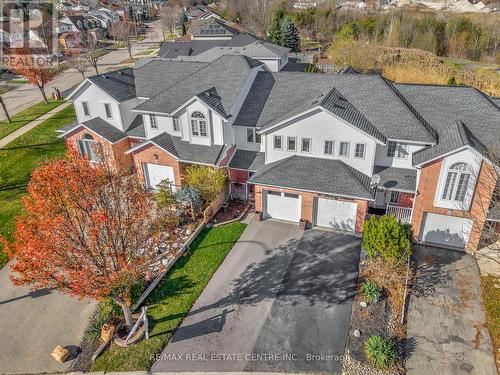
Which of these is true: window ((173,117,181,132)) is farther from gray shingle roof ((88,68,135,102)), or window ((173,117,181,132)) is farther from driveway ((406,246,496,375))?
driveway ((406,246,496,375))

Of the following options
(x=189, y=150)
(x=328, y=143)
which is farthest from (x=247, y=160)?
(x=328, y=143)

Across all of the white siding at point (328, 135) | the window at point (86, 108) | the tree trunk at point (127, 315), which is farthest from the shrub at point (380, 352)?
the window at point (86, 108)

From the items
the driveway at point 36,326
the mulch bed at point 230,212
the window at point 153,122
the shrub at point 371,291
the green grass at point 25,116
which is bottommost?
the driveway at point 36,326

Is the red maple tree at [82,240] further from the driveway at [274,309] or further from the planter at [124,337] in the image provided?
the driveway at [274,309]

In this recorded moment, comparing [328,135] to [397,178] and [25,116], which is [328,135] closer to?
[397,178]

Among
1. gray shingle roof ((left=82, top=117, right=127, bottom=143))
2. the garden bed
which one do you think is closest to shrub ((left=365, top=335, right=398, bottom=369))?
the garden bed

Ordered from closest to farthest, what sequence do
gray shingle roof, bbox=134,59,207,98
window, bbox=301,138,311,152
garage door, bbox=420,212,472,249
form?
garage door, bbox=420,212,472,249 < window, bbox=301,138,311,152 < gray shingle roof, bbox=134,59,207,98
